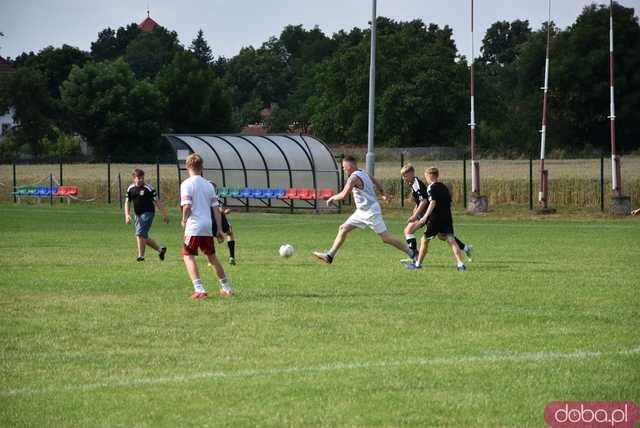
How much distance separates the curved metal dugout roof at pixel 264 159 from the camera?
4603 cm

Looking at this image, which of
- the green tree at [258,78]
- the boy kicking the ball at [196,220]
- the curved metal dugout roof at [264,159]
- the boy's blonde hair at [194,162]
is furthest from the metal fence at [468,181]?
the green tree at [258,78]

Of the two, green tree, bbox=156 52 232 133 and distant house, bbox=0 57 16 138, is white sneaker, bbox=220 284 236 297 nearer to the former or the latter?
distant house, bbox=0 57 16 138

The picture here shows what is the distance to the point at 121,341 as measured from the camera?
10734mm

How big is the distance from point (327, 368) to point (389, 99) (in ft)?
266

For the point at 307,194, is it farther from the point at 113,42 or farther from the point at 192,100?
the point at 113,42

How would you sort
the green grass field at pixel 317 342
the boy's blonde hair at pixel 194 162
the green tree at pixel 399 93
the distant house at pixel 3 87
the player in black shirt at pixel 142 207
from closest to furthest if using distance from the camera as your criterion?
the green grass field at pixel 317 342
the boy's blonde hair at pixel 194 162
the player in black shirt at pixel 142 207
the green tree at pixel 399 93
the distant house at pixel 3 87

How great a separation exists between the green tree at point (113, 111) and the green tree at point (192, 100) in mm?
6217

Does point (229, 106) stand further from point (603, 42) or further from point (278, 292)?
point (278, 292)

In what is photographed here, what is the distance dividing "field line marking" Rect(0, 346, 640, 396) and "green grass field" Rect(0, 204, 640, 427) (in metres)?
0.02

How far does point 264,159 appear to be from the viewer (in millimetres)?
46844

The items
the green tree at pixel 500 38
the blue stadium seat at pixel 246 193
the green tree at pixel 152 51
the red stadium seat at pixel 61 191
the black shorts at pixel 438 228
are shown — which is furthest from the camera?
the green tree at pixel 500 38

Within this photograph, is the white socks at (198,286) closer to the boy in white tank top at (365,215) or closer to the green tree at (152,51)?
the boy in white tank top at (365,215)

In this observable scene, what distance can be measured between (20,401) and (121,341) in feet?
8.62

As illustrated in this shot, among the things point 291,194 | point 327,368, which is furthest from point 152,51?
point 327,368
